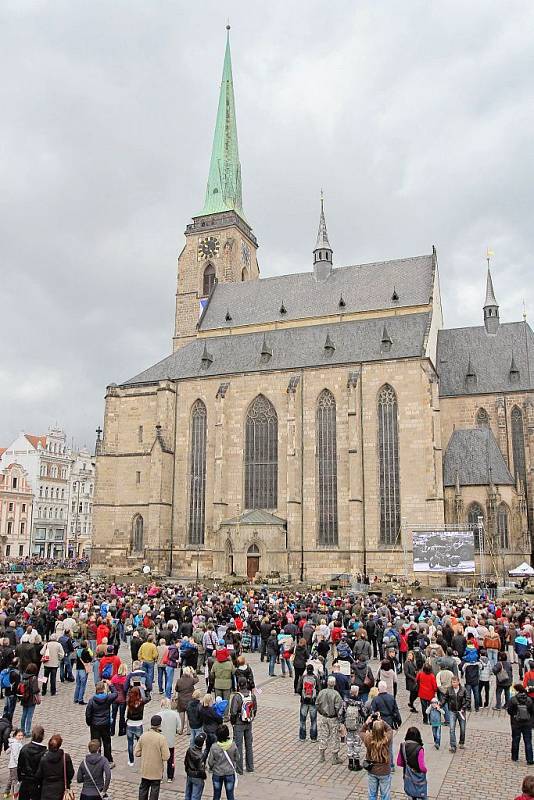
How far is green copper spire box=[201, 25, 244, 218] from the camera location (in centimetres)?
7075

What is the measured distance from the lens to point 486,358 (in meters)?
51.7

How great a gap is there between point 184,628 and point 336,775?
7819mm

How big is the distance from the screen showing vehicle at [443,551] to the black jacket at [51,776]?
32.2m

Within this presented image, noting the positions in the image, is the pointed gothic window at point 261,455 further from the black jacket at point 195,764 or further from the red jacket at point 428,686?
the black jacket at point 195,764

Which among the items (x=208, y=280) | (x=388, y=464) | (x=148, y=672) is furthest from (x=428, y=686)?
(x=208, y=280)

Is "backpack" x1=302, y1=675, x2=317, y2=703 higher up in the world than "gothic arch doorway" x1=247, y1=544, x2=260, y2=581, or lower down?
lower down

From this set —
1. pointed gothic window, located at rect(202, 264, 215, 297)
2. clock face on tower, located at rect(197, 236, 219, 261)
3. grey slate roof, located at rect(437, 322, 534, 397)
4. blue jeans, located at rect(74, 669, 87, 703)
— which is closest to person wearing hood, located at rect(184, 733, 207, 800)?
blue jeans, located at rect(74, 669, 87, 703)

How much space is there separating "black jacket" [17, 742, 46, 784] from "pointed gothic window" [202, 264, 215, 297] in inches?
2387

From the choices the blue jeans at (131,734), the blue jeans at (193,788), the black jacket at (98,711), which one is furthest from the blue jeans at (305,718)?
the black jacket at (98,711)

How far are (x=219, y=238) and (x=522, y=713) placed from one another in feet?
203

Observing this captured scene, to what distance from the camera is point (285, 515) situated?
46562mm

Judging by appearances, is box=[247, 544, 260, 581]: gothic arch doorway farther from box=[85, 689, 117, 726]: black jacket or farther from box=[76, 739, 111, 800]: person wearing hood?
box=[76, 739, 111, 800]: person wearing hood

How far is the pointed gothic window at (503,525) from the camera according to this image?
43.3m

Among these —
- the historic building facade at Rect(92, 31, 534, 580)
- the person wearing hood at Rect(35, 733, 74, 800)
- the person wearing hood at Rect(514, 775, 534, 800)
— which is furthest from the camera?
the historic building facade at Rect(92, 31, 534, 580)
